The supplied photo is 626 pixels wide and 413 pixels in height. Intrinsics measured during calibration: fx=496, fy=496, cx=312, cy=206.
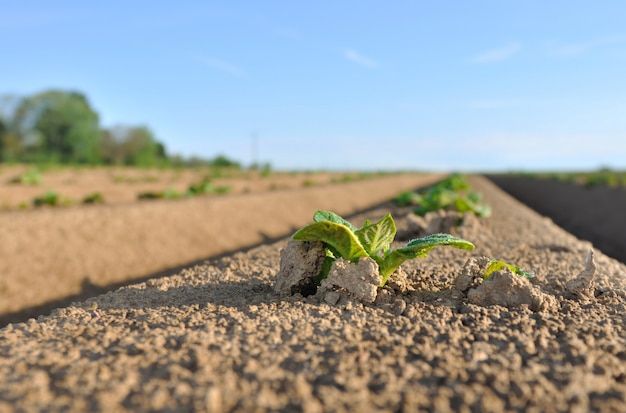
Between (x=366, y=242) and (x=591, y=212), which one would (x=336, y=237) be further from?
(x=591, y=212)

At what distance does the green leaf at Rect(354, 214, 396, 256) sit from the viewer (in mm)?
2852

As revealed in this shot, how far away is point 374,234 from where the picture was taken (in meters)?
2.87

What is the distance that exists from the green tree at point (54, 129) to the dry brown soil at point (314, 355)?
43596mm

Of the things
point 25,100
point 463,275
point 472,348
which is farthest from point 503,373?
point 25,100

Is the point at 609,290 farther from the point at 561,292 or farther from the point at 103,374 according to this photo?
the point at 103,374

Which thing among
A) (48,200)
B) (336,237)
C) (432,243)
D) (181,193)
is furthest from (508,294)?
(181,193)

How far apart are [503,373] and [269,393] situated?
862 mm

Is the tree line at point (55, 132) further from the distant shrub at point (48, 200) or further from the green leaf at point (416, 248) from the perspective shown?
the green leaf at point (416, 248)

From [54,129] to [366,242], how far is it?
4609 centimetres

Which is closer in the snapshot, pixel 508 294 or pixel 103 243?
pixel 508 294

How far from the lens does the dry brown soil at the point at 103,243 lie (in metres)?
5.82

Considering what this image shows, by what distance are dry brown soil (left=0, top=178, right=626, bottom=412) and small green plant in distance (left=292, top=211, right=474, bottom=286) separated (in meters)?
0.24

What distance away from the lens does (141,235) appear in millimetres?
7492

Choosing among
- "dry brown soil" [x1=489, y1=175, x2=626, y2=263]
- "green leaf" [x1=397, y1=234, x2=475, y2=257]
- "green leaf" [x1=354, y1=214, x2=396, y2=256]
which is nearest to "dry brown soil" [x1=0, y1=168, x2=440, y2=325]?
"green leaf" [x1=354, y1=214, x2=396, y2=256]
